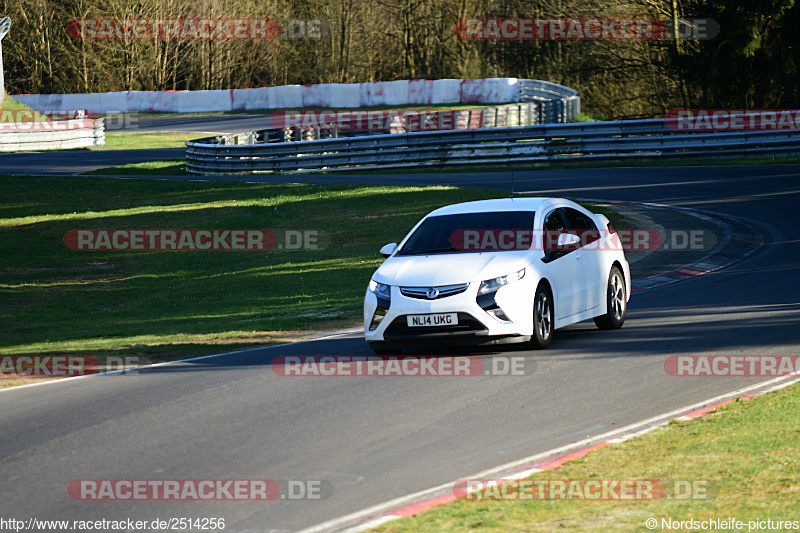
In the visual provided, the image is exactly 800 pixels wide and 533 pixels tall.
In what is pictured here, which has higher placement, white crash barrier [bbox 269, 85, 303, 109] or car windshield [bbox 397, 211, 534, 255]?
white crash barrier [bbox 269, 85, 303, 109]

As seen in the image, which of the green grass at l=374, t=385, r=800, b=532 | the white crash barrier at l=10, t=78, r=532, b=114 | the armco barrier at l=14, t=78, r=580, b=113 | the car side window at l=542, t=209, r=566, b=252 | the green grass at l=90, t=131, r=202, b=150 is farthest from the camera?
the white crash barrier at l=10, t=78, r=532, b=114

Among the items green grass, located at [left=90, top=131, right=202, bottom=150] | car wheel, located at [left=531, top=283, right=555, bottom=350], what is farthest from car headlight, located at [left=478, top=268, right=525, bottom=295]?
green grass, located at [left=90, top=131, right=202, bottom=150]

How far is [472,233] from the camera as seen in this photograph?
36.6 feet

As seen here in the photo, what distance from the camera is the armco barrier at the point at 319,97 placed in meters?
51.6

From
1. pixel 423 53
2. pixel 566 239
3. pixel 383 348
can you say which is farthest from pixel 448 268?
pixel 423 53

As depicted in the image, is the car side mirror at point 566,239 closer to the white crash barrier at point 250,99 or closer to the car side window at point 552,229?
the car side window at point 552,229

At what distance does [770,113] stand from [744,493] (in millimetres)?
→ 23232

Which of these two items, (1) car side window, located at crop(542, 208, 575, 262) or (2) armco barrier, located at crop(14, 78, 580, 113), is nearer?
(1) car side window, located at crop(542, 208, 575, 262)

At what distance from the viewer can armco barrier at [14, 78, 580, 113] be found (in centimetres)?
5162

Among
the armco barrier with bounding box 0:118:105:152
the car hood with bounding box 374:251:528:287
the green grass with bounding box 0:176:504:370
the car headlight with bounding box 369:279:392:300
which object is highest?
the armco barrier with bounding box 0:118:105:152

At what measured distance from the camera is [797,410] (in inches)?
306

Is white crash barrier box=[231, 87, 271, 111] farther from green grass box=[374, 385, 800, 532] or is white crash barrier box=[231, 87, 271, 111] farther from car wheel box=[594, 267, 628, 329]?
green grass box=[374, 385, 800, 532]

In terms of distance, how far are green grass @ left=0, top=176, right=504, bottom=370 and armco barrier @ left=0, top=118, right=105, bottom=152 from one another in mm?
16656

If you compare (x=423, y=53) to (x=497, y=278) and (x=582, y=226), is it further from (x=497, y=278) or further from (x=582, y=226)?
(x=497, y=278)
